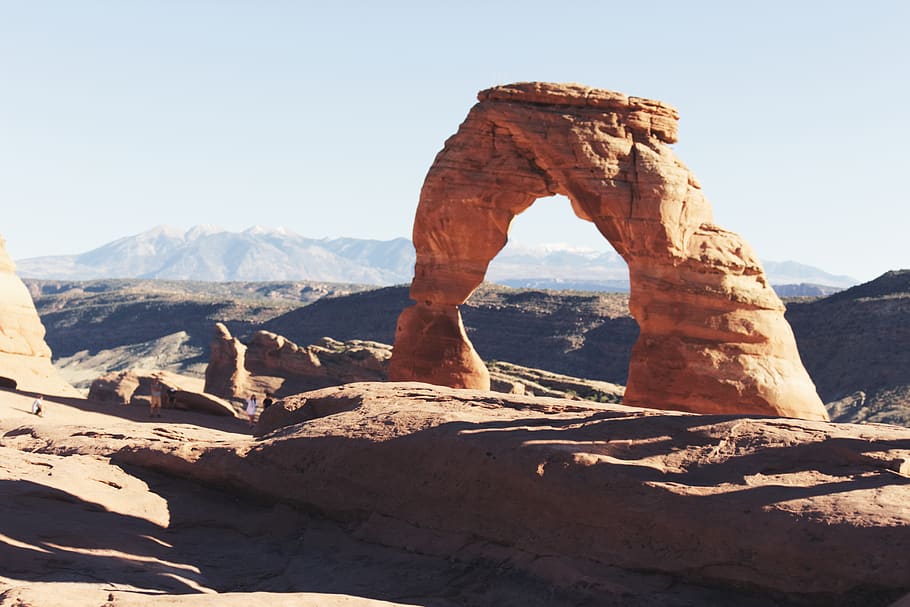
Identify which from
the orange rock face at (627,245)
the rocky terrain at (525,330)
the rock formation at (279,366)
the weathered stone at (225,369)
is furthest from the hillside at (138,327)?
the orange rock face at (627,245)

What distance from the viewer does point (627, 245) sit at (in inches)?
807

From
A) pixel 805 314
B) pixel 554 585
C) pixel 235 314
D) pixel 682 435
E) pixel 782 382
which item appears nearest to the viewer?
pixel 554 585

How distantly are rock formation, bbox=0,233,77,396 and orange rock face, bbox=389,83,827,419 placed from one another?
1003cm

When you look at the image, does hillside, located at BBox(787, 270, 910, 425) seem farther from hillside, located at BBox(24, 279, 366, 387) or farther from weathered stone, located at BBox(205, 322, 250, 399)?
hillside, located at BBox(24, 279, 366, 387)

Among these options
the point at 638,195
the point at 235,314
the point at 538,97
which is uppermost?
the point at 538,97

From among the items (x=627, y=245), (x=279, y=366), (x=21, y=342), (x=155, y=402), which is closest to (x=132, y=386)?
(x=21, y=342)

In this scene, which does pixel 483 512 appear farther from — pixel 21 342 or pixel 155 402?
pixel 21 342

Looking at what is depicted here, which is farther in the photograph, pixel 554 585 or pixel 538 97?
pixel 538 97

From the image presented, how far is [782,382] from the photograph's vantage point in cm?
1933

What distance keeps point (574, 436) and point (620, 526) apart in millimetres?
1444

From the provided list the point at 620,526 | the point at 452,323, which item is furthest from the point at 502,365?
the point at 620,526

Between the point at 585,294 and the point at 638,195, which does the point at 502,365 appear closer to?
the point at 638,195

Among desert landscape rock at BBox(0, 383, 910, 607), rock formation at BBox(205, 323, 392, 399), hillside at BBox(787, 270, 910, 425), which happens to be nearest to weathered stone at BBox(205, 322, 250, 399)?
rock formation at BBox(205, 323, 392, 399)

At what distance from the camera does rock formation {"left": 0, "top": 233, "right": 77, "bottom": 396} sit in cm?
2500
